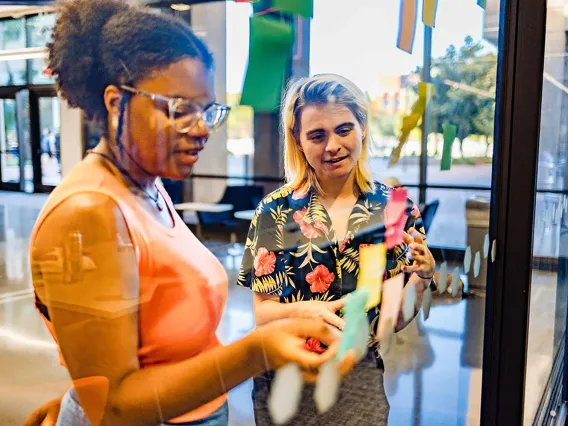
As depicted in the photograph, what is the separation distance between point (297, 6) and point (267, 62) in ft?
0.47

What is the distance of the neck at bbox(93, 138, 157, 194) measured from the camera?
0.83 metres

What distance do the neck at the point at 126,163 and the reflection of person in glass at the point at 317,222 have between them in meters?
0.29

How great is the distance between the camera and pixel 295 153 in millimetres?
1169

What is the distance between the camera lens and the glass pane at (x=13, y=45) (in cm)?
86

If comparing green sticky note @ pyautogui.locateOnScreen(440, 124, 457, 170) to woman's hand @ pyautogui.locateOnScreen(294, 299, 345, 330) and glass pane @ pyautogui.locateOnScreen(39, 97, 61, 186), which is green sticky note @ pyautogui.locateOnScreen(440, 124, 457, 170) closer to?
woman's hand @ pyautogui.locateOnScreen(294, 299, 345, 330)

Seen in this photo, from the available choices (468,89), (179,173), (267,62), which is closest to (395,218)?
(267,62)

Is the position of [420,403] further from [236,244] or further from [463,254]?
[236,244]

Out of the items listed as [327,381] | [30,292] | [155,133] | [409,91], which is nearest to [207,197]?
[155,133]

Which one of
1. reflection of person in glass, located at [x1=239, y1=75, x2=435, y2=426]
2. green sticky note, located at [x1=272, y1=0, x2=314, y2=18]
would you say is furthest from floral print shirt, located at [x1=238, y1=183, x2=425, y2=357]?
green sticky note, located at [x1=272, y1=0, x2=314, y2=18]

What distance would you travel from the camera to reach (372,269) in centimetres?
126

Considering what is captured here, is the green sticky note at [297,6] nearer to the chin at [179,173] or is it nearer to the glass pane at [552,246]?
the chin at [179,173]

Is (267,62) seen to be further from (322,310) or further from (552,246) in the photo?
(552,246)

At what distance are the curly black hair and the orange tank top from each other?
95mm

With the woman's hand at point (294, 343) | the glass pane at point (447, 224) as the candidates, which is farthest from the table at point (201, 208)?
the glass pane at point (447, 224)
